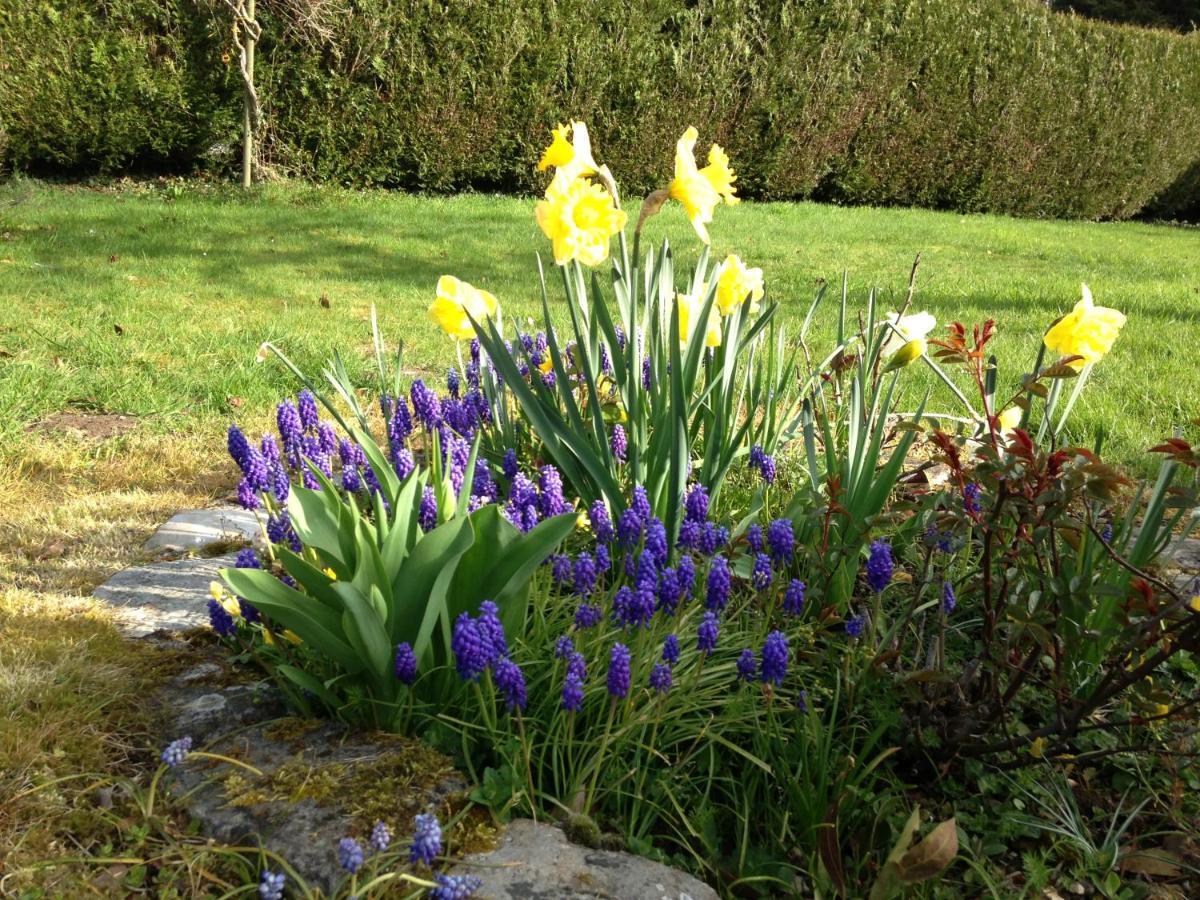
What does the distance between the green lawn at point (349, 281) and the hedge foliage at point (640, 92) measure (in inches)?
28.1

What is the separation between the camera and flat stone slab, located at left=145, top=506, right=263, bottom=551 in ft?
8.71

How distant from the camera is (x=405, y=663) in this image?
156 cm

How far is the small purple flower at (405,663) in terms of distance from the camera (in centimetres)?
156

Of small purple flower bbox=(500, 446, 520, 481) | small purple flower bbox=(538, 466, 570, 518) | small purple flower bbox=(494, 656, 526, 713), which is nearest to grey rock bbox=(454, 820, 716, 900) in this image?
small purple flower bbox=(494, 656, 526, 713)

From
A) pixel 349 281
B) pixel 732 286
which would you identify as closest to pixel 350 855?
pixel 732 286

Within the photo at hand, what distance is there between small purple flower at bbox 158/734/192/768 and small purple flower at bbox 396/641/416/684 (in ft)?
1.22

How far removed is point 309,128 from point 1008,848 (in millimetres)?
9670

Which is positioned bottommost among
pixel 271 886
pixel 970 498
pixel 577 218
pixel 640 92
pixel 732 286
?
pixel 271 886

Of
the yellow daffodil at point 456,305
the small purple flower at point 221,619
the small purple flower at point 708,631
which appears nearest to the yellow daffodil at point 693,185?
the yellow daffodil at point 456,305

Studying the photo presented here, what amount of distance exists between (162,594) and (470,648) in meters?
1.16

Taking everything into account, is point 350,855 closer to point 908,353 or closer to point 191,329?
point 908,353

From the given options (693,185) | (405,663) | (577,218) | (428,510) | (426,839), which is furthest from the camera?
(693,185)

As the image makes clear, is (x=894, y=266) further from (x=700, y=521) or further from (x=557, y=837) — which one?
(x=557, y=837)

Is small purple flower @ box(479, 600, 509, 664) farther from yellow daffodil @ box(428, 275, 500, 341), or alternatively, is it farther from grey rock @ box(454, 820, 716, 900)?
yellow daffodil @ box(428, 275, 500, 341)
